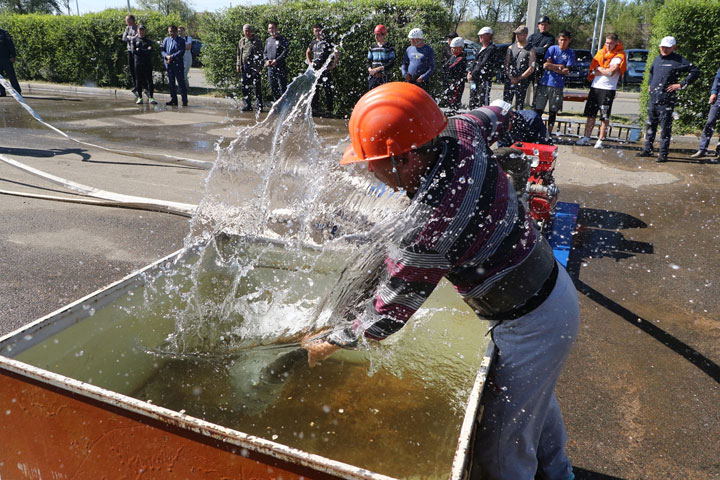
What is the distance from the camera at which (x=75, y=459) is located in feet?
5.97

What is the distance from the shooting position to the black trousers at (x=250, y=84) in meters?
13.1

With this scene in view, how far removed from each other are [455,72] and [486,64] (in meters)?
0.80

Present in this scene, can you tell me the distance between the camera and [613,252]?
519cm

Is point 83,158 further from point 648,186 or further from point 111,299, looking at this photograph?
point 648,186

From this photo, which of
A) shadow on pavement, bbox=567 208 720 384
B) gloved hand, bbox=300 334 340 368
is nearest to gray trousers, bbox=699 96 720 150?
shadow on pavement, bbox=567 208 720 384

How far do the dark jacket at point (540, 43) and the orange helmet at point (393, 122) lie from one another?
9149mm

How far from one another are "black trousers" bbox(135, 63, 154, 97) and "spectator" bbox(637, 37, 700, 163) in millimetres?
12444

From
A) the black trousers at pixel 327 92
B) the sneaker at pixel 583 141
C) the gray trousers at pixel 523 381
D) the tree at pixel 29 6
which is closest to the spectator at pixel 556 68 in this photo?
the sneaker at pixel 583 141

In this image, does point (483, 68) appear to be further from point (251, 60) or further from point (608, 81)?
point (251, 60)

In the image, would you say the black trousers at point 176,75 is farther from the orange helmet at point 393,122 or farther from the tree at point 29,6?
the tree at point 29,6

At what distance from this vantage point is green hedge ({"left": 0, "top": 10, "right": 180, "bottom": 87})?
17359 mm

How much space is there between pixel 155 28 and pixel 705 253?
1767 centimetres

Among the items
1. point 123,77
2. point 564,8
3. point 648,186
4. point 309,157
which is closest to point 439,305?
point 309,157

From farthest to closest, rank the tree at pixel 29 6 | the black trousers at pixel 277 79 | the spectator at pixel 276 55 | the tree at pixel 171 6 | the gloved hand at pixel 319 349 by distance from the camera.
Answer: the tree at pixel 171 6, the tree at pixel 29 6, the black trousers at pixel 277 79, the spectator at pixel 276 55, the gloved hand at pixel 319 349
